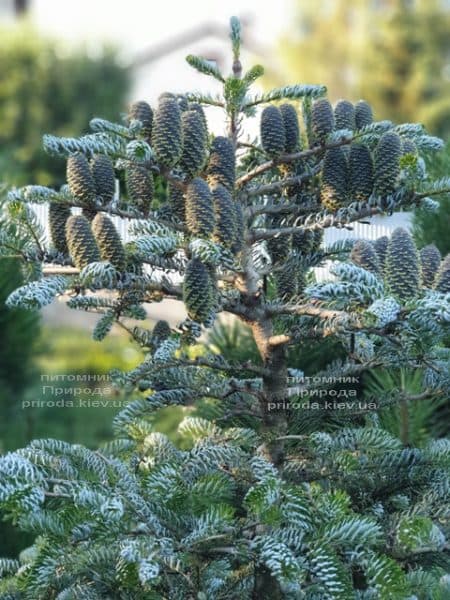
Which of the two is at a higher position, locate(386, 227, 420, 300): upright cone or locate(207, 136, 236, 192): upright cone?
locate(207, 136, 236, 192): upright cone

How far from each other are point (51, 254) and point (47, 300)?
11 centimetres

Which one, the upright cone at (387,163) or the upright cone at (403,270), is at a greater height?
the upright cone at (387,163)

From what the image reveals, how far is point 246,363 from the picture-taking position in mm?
763

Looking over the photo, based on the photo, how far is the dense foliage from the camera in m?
0.62

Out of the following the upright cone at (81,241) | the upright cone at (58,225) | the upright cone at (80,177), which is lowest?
the upright cone at (81,241)

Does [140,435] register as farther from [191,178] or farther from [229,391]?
[191,178]

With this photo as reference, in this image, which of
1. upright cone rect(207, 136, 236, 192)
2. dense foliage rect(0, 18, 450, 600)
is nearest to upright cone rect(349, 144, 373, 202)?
dense foliage rect(0, 18, 450, 600)

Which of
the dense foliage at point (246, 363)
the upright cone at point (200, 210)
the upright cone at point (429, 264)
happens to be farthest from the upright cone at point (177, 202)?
the upright cone at point (429, 264)

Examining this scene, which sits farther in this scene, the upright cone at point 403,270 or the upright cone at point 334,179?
the upright cone at point 334,179

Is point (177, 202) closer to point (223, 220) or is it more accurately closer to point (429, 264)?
point (223, 220)

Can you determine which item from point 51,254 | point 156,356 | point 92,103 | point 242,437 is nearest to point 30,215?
point 51,254

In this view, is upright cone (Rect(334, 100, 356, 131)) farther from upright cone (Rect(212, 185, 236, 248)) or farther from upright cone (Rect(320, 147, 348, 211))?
upright cone (Rect(212, 185, 236, 248))

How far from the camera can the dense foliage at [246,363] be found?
616mm

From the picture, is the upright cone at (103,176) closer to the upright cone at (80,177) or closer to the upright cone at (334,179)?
the upright cone at (80,177)
